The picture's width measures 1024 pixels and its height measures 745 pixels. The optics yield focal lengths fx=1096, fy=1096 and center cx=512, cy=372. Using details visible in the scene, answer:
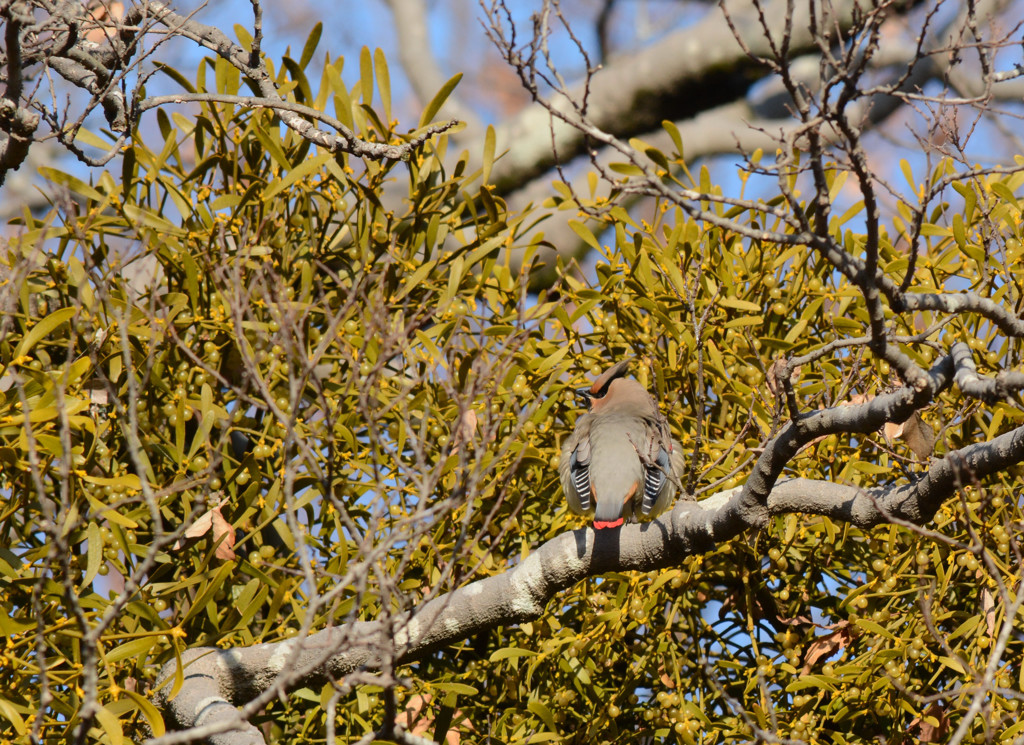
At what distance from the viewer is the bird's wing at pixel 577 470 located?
2.52 meters

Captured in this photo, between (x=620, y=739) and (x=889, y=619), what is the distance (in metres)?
0.64

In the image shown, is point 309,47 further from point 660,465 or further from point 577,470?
point 660,465

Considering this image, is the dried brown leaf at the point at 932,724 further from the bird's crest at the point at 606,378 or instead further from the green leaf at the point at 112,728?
the green leaf at the point at 112,728

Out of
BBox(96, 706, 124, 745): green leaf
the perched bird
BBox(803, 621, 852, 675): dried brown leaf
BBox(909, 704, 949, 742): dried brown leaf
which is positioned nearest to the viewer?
BBox(96, 706, 124, 745): green leaf

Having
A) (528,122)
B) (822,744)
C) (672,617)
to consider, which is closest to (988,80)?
(672,617)

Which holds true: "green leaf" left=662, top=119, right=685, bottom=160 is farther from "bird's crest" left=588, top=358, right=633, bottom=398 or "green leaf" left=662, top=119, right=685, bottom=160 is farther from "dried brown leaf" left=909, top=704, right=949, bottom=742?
"dried brown leaf" left=909, top=704, right=949, bottom=742

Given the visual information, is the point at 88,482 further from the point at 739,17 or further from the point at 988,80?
the point at 739,17

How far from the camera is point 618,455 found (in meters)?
2.67

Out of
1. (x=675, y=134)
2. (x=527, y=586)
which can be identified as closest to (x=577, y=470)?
(x=527, y=586)

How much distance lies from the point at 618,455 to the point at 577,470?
168mm

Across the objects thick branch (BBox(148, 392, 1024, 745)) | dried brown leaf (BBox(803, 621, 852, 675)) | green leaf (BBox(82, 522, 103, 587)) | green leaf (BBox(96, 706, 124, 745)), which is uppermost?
green leaf (BBox(82, 522, 103, 587))

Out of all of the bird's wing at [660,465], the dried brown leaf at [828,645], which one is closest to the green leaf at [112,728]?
the bird's wing at [660,465]

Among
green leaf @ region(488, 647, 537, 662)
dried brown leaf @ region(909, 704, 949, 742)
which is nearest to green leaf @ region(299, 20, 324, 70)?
green leaf @ region(488, 647, 537, 662)

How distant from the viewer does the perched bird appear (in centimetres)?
250
